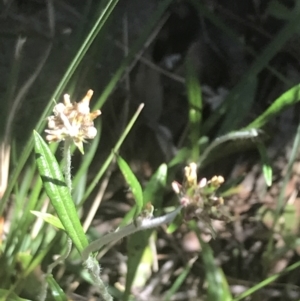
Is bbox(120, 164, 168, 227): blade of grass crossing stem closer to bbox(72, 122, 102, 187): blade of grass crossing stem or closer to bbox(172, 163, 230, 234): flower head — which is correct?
bbox(72, 122, 102, 187): blade of grass crossing stem

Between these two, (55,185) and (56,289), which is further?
(56,289)

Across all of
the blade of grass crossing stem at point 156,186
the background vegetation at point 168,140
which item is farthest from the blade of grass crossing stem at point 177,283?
the blade of grass crossing stem at point 156,186

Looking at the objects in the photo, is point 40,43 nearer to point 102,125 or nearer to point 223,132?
point 102,125

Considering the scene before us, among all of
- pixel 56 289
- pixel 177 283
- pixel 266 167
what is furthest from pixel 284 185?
pixel 56 289

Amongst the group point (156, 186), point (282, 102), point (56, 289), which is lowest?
point (56, 289)

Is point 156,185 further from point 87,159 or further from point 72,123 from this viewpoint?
point 72,123

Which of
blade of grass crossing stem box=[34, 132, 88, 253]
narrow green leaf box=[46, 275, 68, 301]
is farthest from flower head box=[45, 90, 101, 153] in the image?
narrow green leaf box=[46, 275, 68, 301]
